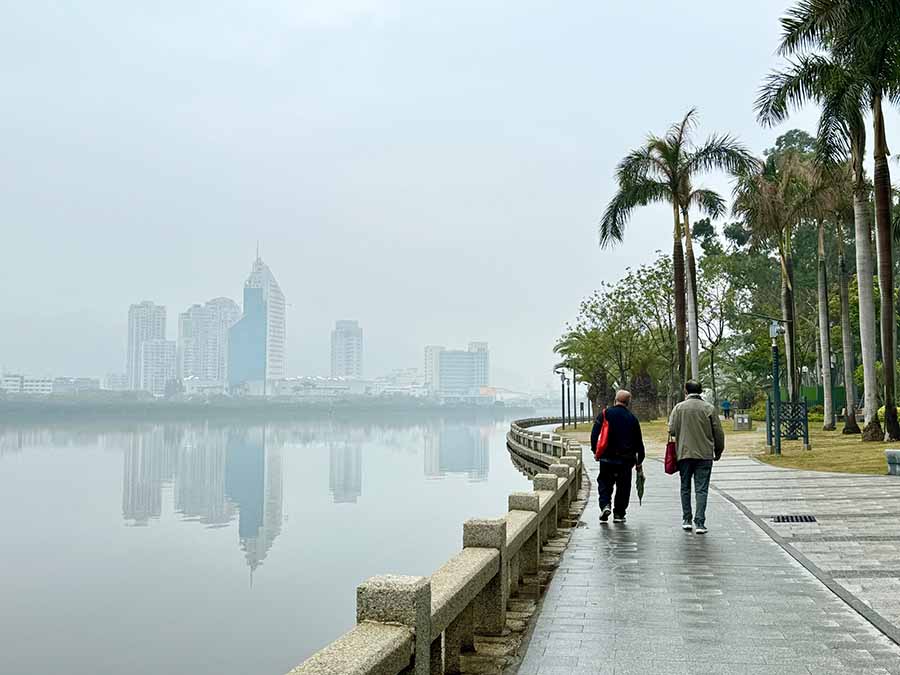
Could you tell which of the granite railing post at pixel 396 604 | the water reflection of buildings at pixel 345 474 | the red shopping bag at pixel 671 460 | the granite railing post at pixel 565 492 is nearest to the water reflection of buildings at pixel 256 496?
the water reflection of buildings at pixel 345 474

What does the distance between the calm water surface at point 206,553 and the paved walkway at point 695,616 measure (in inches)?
213

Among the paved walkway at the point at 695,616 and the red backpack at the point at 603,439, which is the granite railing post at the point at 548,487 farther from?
the red backpack at the point at 603,439

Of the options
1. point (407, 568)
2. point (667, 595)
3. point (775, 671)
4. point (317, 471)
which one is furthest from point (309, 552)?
point (317, 471)

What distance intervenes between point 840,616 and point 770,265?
5807 cm

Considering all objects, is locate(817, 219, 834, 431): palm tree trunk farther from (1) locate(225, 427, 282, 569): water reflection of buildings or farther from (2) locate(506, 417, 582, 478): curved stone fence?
(1) locate(225, 427, 282, 569): water reflection of buildings

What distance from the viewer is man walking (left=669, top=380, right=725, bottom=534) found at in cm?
1113

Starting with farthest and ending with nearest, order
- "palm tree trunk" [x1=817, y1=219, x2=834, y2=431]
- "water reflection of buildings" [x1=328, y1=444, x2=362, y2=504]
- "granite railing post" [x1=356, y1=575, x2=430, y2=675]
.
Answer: "palm tree trunk" [x1=817, y1=219, x2=834, y2=431] < "water reflection of buildings" [x1=328, y1=444, x2=362, y2=504] < "granite railing post" [x1=356, y1=575, x2=430, y2=675]

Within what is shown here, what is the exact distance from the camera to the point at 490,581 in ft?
21.2

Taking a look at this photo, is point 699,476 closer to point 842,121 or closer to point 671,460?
point 671,460

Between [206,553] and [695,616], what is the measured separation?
58.3ft

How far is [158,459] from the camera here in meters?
57.0

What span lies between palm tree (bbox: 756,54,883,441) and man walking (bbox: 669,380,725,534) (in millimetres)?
15557

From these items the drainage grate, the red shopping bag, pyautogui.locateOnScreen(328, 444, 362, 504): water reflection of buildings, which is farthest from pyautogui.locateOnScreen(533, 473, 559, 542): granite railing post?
pyautogui.locateOnScreen(328, 444, 362, 504): water reflection of buildings

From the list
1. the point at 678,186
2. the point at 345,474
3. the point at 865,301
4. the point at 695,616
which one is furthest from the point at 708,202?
the point at 695,616
